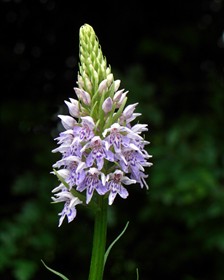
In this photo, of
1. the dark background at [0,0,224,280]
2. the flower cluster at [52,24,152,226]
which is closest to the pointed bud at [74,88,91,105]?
the flower cluster at [52,24,152,226]

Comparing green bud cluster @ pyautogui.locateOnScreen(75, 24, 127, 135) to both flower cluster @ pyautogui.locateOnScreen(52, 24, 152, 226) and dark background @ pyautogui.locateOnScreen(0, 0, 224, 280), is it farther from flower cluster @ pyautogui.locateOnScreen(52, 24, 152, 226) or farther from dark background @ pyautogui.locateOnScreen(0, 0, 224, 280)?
dark background @ pyautogui.locateOnScreen(0, 0, 224, 280)

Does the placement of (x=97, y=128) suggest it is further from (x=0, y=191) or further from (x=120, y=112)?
(x=0, y=191)

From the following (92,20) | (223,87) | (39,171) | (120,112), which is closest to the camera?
(120,112)

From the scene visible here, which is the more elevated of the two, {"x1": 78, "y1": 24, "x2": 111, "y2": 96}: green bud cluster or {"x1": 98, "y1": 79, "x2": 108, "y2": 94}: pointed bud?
{"x1": 78, "y1": 24, "x2": 111, "y2": 96}: green bud cluster

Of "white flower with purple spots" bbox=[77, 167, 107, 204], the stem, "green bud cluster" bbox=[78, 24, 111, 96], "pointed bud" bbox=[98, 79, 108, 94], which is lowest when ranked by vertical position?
the stem

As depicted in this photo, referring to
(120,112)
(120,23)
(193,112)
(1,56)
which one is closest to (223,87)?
(193,112)

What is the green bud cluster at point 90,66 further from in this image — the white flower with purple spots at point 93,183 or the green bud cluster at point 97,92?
the white flower with purple spots at point 93,183

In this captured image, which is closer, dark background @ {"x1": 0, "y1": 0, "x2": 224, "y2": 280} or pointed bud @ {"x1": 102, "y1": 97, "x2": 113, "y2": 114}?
pointed bud @ {"x1": 102, "y1": 97, "x2": 113, "y2": 114}
